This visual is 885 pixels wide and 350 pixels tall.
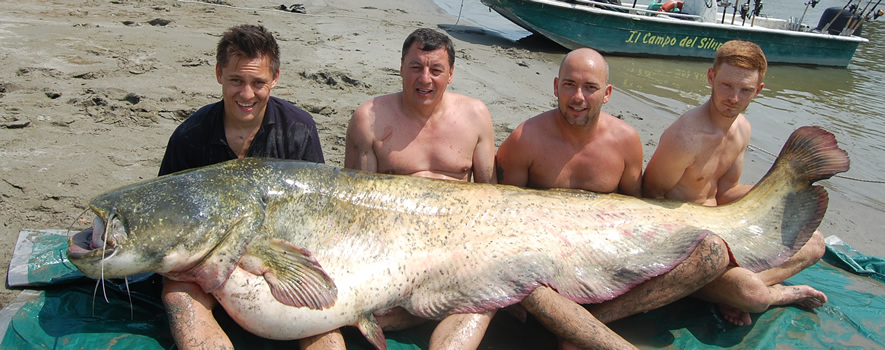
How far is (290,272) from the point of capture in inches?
97.6

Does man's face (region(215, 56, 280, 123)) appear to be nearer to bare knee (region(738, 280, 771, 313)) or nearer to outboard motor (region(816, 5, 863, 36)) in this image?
bare knee (region(738, 280, 771, 313))

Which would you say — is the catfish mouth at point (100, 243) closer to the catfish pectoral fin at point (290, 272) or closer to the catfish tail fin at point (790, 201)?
the catfish pectoral fin at point (290, 272)

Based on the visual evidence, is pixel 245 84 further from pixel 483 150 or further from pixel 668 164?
pixel 668 164

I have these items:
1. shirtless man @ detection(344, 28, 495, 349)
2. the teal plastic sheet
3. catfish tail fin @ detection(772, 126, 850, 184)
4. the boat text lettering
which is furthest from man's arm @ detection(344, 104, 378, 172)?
the boat text lettering

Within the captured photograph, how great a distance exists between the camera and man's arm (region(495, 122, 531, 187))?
3.75 m

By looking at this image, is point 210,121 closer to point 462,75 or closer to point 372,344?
point 372,344

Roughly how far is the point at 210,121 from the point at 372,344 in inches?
61.6

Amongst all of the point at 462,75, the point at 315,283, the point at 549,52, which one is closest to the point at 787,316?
the point at 315,283

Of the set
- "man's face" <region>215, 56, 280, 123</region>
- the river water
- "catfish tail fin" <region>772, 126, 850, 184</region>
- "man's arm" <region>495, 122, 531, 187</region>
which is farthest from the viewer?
the river water

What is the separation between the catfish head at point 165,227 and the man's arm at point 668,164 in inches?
97.9

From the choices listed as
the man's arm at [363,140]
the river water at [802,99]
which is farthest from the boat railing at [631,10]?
the man's arm at [363,140]

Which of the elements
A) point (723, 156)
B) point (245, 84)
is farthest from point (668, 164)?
point (245, 84)

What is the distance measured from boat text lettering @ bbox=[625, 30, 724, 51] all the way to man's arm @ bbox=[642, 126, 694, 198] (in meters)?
9.53

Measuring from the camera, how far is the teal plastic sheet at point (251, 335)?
2729 mm
